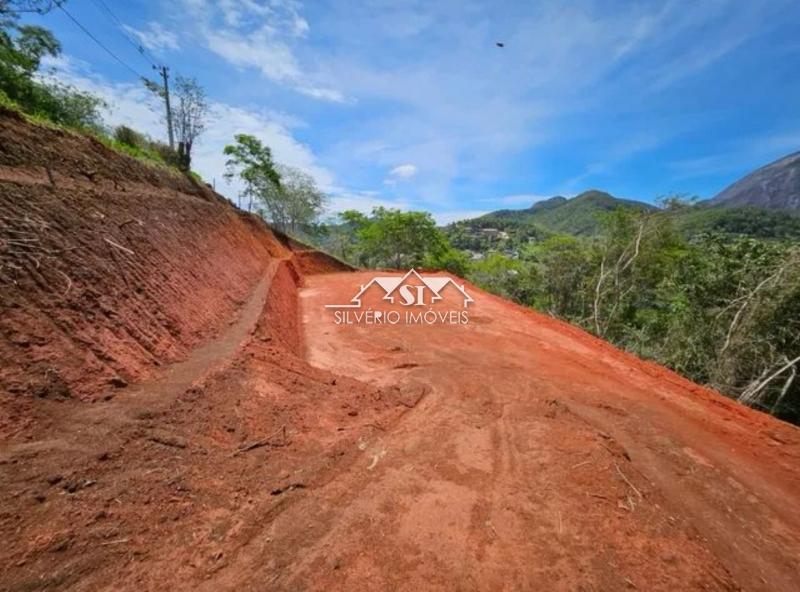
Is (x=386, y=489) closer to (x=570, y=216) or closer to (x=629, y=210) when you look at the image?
(x=629, y=210)

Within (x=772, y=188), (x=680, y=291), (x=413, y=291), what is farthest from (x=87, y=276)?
(x=772, y=188)

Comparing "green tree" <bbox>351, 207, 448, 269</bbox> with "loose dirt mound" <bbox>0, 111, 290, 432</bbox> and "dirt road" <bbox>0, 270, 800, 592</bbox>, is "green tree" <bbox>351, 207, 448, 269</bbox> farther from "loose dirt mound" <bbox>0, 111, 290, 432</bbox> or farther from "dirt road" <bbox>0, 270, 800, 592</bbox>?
"dirt road" <bbox>0, 270, 800, 592</bbox>

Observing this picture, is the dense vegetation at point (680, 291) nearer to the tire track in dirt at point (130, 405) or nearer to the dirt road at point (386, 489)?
the dirt road at point (386, 489)

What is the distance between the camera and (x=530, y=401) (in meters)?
6.17

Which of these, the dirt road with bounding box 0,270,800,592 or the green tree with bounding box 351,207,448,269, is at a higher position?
the green tree with bounding box 351,207,448,269

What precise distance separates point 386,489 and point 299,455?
1.09 m

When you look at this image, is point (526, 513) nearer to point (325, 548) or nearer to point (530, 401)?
point (325, 548)

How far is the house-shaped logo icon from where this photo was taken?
1425cm

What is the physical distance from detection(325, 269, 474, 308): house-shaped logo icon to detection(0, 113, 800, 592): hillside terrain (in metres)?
6.45

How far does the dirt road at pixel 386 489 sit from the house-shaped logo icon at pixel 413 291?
7710 millimetres

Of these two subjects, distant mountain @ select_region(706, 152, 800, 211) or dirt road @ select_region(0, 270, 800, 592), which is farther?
distant mountain @ select_region(706, 152, 800, 211)

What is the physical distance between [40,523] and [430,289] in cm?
1436

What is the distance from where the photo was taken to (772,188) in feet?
295

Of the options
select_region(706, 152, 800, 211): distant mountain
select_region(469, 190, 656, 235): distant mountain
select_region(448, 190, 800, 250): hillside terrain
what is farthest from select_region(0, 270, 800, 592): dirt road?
select_region(706, 152, 800, 211): distant mountain
